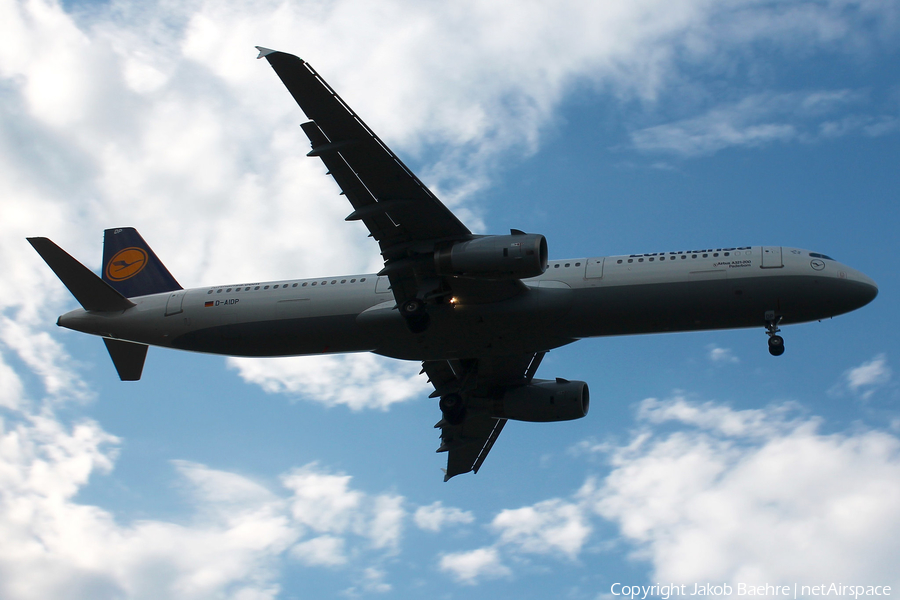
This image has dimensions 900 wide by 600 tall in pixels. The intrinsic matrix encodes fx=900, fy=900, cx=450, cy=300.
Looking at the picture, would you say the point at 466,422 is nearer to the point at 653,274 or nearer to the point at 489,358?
the point at 489,358

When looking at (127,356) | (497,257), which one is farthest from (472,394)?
(127,356)

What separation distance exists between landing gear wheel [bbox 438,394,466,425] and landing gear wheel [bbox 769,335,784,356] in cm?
1352

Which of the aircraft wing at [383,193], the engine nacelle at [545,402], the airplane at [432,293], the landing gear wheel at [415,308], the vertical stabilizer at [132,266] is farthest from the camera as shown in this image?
the vertical stabilizer at [132,266]

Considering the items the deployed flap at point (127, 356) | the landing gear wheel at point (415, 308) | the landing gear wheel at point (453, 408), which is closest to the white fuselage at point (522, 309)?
the landing gear wheel at point (415, 308)

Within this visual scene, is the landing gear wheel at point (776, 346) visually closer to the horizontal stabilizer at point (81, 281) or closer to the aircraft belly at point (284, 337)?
the aircraft belly at point (284, 337)

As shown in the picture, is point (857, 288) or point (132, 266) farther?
point (132, 266)

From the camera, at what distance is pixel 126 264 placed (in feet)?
136

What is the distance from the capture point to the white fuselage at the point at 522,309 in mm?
32281

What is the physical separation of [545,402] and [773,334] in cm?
1114

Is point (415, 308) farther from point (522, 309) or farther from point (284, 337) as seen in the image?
point (284, 337)

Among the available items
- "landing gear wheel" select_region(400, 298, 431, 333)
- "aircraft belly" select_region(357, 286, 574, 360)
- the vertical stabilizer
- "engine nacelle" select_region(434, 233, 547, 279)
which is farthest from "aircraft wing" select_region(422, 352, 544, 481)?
the vertical stabilizer

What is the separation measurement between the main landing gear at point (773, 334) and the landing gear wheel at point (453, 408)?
13.5m

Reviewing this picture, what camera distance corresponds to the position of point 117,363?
39781 mm

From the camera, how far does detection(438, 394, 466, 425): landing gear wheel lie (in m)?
39.5
